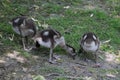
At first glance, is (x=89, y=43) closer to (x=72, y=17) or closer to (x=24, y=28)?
(x=24, y=28)

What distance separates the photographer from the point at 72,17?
8203 mm

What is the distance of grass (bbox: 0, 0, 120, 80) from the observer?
7.13 m

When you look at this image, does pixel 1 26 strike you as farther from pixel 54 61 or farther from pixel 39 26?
pixel 54 61

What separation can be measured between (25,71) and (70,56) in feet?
3.54

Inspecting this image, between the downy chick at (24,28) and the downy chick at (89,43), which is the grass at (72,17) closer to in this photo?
the downy chick at (24,28)

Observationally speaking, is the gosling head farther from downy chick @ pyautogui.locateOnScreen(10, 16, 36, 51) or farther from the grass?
downy chick @ pyautogui.locateOnScreen(10, 16, 36, 51)

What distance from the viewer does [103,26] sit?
7953 millimetres

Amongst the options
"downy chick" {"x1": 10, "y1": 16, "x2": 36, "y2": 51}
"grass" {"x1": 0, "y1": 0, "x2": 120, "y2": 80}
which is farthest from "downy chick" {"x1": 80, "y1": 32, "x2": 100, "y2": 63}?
"downy chick" {"x1": 10, "y1": 16, "x2": 36, "y2": 51}

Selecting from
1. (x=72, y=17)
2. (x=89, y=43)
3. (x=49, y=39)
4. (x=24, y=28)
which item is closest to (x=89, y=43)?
(x=89, y=43)

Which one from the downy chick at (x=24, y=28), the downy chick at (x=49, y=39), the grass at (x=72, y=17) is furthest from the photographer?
the grass at (x=72, y=17)

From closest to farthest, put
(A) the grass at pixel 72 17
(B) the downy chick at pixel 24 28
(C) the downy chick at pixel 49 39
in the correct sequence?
(C) the downy chick at pixel 49 39 < (B) the downy chick at pixel 24 28 < (A) the grass at pixel 72 17

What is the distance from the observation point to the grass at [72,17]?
7.13 meters

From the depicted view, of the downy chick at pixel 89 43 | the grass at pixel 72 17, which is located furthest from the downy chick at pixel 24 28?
the downy chick at pixel 89 43

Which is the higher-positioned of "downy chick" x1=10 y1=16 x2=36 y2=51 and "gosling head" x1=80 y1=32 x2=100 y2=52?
"downy chick" x1=10 y1=16 x2=36 y2=51
